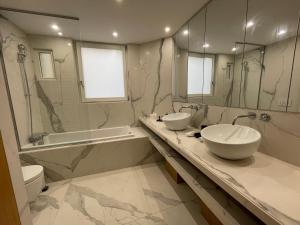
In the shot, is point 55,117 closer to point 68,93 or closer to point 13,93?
point 68,93

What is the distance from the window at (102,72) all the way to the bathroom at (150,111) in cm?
2

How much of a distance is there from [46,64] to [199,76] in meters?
2.72

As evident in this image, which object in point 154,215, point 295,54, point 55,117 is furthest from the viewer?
point 55,117

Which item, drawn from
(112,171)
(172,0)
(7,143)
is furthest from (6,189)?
(172,0)

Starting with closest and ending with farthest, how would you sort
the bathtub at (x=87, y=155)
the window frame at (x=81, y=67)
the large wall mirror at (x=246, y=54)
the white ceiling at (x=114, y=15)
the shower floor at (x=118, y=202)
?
the large wall mirror at (x=246, y=54) < the shower floor at (x=118, y=202) < the white ceiling at (x=114, y=15) < the bathtub at (x=87, y=155) < the window frame at (x=81, y=67)

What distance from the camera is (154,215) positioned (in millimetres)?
1504

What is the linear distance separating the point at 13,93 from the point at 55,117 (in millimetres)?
820

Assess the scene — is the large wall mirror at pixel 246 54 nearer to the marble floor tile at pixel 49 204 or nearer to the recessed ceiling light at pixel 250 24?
the recessed ceiling light at pixel 250 24

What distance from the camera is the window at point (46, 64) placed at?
2596 millimetres

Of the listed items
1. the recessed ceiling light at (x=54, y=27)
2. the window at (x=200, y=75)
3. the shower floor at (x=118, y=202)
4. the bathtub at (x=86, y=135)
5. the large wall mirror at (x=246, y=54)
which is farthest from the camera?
the bathtub at (x=86, y=135)

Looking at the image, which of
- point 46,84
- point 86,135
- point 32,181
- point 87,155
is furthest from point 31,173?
point 46,84

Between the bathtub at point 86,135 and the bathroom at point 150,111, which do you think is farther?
the bathtub at point 86,135

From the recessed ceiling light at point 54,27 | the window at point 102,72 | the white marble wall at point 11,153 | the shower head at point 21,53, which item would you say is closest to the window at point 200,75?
the window at point 102,72

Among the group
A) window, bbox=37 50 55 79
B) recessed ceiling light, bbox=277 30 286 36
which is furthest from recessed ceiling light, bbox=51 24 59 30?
recessed ceiling light, bbox=277 30 286 36
